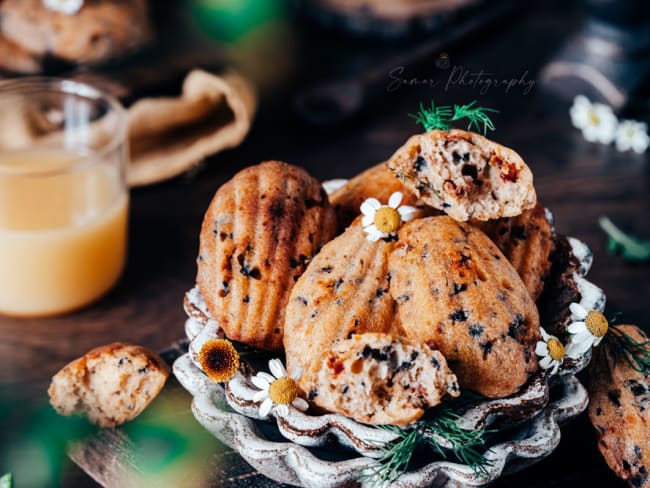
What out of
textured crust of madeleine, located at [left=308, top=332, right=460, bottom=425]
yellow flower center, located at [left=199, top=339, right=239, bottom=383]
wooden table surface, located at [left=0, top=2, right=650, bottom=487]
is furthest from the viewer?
wooden table surface, located at [left=0, top=2, right=650, bottom=487]

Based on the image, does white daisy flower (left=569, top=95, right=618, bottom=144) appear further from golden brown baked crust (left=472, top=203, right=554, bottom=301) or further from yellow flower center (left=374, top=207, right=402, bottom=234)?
yellow flower center (left=374, top=207, right=402, bottom=234)

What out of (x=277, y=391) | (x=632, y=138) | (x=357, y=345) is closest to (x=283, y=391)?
(x=277, y=391)

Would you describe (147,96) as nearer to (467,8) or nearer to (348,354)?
(467,8)

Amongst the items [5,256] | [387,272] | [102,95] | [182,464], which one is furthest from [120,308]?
[387,272]

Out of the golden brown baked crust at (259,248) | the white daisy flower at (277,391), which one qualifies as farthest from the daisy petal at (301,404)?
the golden brown baked crust at (259,248)

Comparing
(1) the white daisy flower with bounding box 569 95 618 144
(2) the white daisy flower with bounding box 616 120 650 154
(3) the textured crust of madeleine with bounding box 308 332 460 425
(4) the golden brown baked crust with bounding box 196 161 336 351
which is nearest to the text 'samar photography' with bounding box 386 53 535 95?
(1) the white daisy flower with bounding box 569 95 618 144

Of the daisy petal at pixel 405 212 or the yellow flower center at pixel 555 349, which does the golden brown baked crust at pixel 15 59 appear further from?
the yellow flower center at pixel 555 349
